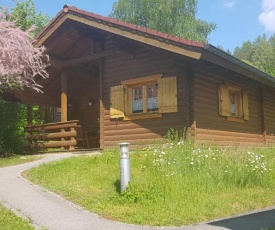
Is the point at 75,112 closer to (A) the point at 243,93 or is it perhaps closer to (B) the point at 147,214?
(A) the point at 243,93

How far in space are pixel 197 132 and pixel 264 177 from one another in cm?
333

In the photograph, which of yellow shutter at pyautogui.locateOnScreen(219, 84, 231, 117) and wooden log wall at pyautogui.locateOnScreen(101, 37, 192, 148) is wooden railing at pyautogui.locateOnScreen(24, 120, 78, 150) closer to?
wooden log wall at pyautogui.locateOnScreen(101, 37, 192, 148)

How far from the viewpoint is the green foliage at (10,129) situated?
15445 millimetres

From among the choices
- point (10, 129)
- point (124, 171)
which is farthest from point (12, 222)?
point (10, 129)

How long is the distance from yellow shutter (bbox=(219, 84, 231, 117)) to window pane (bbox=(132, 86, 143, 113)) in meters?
2.76

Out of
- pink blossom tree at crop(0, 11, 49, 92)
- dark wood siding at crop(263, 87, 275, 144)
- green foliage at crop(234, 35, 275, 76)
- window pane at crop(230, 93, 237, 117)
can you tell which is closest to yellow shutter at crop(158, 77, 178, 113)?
window pane at crop(230, 93, 237, 117)

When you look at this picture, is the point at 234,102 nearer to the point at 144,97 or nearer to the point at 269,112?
the point at 269,112

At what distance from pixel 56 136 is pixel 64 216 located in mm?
8735

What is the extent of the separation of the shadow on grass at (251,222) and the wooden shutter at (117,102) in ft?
24.3

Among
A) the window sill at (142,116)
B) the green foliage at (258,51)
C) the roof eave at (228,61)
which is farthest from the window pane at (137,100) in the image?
the green foliage at (258,51)

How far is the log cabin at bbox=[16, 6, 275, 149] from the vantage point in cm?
1192

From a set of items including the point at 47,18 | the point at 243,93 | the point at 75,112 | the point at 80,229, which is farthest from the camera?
the point at 47,18

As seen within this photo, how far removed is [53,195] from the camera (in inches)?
304

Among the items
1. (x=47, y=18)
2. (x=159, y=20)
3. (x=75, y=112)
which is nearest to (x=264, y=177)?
(x=75, y=112)
